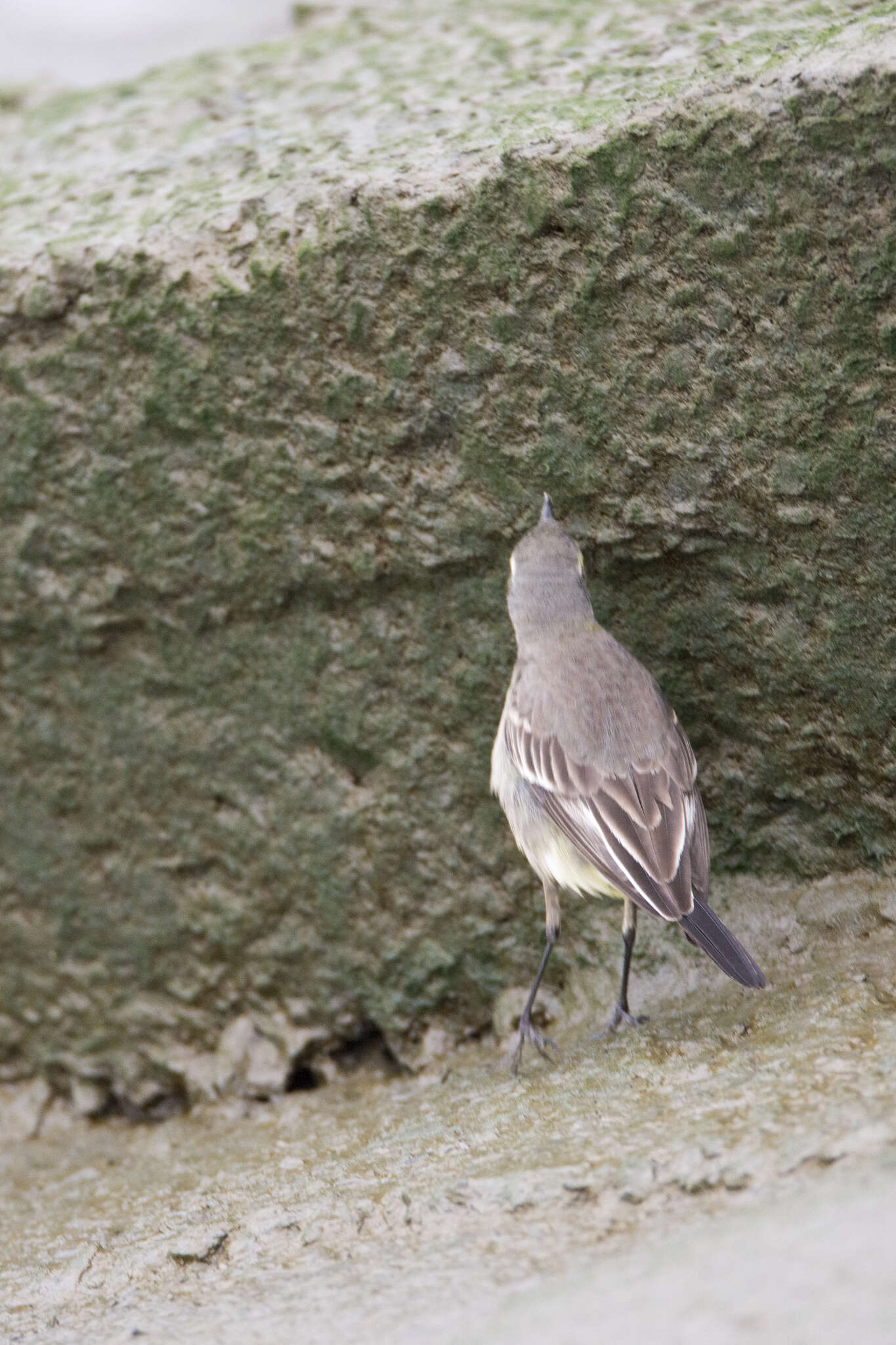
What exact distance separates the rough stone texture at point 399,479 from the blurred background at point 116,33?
0.87m

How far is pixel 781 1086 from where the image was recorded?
2.77 metres

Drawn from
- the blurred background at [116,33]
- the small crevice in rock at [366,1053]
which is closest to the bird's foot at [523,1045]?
the small crevice in rock at [366,1053]

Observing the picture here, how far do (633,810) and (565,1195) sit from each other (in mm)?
996

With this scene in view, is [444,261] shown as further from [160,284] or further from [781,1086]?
[781,1086]

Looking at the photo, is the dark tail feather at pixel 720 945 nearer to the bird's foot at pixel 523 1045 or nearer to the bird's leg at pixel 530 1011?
the bird's leg at pixel 530 1011

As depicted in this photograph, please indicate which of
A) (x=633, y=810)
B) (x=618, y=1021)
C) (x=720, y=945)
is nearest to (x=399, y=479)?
Answer: (x=633, y=810)

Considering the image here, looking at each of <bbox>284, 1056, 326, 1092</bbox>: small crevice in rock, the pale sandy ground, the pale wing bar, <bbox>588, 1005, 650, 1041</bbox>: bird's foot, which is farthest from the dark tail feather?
<bbox>284, 1056, 326, 1092</bbox>: small crevice in rock

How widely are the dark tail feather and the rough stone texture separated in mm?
649

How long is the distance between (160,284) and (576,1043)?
255 centimetres

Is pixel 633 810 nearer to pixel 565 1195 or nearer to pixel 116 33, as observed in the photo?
pixel 565 1195

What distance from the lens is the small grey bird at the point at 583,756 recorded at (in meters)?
3.24

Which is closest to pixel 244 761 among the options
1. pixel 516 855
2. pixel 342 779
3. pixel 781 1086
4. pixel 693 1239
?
pixel 342 779

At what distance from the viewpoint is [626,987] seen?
11.7 feet

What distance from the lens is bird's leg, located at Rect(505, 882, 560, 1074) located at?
3.59 meters
